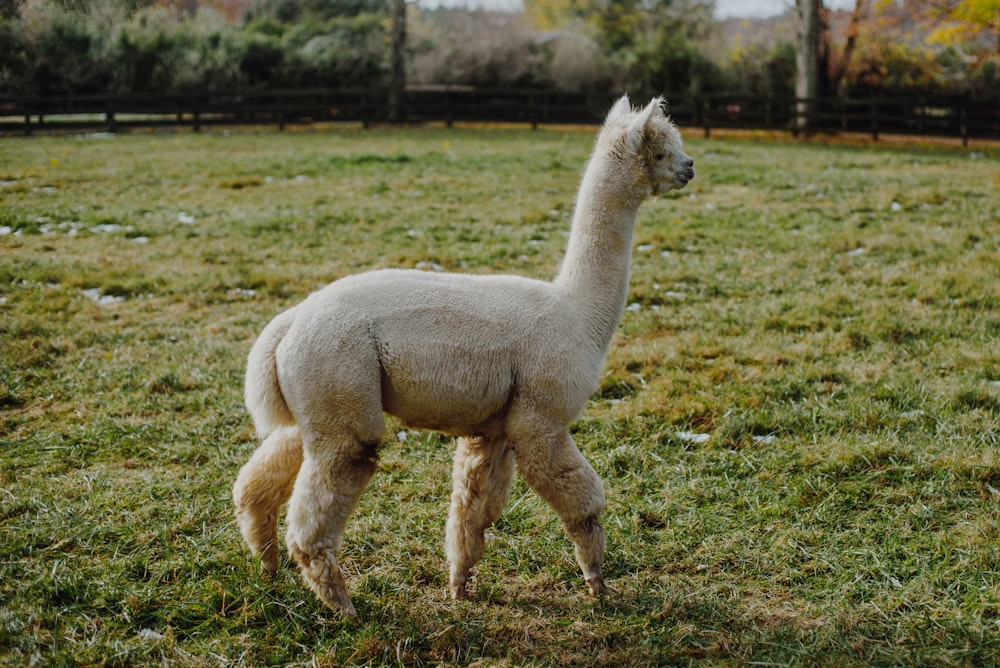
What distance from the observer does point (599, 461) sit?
15.8 feet

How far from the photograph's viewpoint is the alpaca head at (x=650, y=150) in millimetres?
3564

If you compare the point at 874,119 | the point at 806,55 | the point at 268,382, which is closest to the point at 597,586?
the point at 268,382

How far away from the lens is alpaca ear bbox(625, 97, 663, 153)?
3490 mm

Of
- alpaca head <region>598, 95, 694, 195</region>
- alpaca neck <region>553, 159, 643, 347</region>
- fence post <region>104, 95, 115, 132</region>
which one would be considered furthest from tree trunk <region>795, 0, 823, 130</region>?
alpaca neck <region>553, 159, 643, 347</region>

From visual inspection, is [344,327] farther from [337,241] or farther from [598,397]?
[337,241]

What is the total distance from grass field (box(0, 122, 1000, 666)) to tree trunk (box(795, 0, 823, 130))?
16.5 metres

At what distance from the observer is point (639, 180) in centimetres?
362

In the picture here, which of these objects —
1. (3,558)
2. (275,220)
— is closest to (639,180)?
(3,558)

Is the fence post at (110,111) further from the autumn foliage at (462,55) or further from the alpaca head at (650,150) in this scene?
the alpaca head at (650,150)

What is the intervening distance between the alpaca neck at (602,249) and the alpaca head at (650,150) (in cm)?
7

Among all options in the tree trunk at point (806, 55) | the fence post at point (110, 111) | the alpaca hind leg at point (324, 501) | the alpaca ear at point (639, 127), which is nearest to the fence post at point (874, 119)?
the tree trunk at point (806, 55)

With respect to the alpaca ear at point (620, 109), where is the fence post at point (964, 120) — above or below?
above

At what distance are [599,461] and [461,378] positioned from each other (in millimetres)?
1788

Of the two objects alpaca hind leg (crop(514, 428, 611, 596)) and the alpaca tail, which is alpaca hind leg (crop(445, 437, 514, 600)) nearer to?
alpaca hind leg (crop(514, 428, 611, 596))
